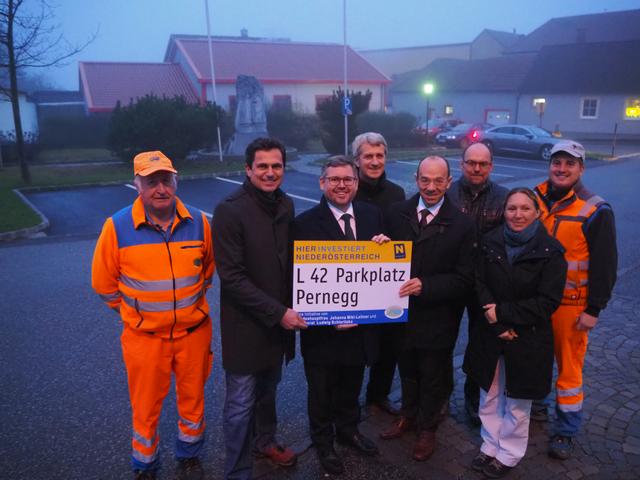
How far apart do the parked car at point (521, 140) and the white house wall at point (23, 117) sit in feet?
79.8

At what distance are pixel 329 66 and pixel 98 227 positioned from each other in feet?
104

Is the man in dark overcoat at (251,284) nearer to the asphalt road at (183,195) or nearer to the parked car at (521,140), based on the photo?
the asphalt road at (183,195)

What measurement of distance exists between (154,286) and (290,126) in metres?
27.0

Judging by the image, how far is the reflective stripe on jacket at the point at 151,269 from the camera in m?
3.12

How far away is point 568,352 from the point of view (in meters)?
3.61

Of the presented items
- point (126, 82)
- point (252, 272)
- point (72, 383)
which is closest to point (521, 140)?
point (72, 383)

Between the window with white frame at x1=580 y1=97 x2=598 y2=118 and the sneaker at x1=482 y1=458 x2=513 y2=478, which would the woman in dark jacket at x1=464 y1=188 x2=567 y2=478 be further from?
the window with white frame at x1=580 y1=97 x2=598 y2=118

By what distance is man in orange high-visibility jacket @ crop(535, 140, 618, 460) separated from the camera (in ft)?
11.2

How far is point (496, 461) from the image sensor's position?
3525mm

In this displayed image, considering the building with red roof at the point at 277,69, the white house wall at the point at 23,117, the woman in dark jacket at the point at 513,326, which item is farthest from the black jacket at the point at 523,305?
the building with red roof at the point at 277,69

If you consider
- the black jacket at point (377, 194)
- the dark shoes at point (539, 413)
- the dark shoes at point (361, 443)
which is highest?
the black jacket at point (377, 194)

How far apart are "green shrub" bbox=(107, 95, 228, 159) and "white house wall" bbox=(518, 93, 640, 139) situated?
3014cm

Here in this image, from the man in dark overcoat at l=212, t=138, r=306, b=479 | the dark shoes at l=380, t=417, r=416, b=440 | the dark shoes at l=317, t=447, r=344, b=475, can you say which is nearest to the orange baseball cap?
the man in dark overcoat at l=212, t=138, r=306, b=479

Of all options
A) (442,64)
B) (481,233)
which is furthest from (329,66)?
(481,233)
